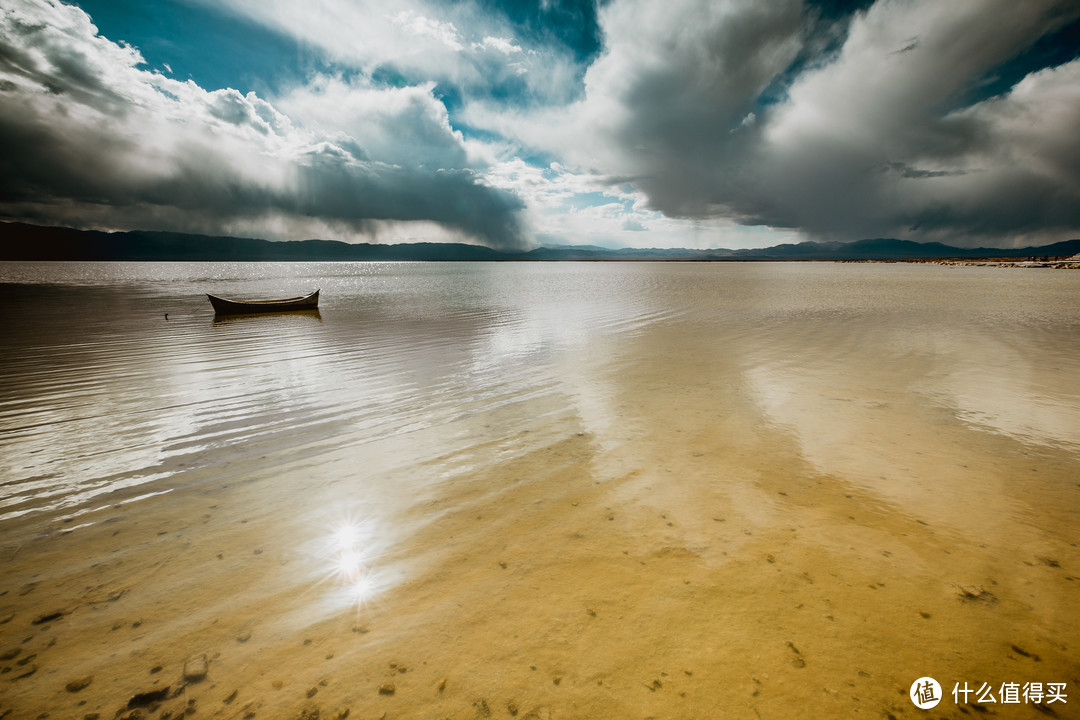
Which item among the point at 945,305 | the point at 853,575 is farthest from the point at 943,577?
the point at 945,305

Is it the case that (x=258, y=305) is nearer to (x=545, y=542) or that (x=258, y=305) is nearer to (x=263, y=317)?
(x=263, y=317)

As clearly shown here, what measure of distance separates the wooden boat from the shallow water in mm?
20774

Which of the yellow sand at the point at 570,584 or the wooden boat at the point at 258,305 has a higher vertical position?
the wooden boat at the point at 258,305

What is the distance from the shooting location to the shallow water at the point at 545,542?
3.42 metres

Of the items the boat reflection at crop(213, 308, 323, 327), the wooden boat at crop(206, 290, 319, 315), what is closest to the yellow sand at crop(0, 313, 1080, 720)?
the boat reflection at crop(213, 308, 323, 327)

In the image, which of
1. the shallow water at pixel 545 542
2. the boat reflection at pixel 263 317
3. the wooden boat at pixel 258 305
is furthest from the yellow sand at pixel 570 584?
the wooden boat at pixel 258 305

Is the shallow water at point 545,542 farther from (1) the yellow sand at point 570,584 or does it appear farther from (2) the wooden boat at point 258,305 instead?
(2) the wooden boat at point 258,305

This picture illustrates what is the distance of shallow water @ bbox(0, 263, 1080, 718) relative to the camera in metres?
3.42

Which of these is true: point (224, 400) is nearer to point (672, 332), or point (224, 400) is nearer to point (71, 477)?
point (71, 477)

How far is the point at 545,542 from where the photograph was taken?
16.6 ft

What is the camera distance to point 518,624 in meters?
3.93

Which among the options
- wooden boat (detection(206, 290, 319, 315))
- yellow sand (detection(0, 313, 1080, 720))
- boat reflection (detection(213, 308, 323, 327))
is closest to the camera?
yellow sand (detection(0, 313, 1080, 720))

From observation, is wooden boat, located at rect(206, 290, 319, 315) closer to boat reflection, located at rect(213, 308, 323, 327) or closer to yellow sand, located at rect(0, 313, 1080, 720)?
boat reflection, located at rect(213, 308, 323, 327)

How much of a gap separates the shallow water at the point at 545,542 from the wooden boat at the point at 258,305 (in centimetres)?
2077
